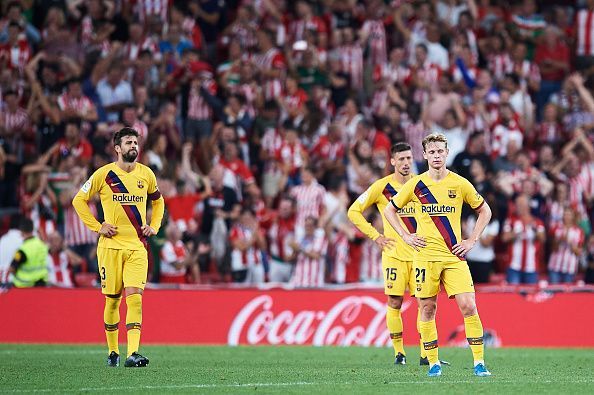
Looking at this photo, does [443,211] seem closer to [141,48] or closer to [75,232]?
[75,232]

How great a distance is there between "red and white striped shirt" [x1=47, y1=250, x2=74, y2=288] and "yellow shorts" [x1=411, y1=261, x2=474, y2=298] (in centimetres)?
1036

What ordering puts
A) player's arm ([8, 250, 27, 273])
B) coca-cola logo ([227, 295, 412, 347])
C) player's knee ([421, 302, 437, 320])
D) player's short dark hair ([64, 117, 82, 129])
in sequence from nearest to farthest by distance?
player's knee ([421, 302, 437, 320]) < player's arm ([8, 250, 27, 273]) < coca-cola logo ([227, 295, 412, 347]) < player's short dark hair ([64, 117, 82, 129])

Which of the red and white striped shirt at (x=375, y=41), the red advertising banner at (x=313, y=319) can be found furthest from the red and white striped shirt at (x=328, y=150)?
the red advertising banner at (x=313, y=319)

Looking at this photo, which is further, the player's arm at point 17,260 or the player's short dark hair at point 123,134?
the player's arm at point 17,260

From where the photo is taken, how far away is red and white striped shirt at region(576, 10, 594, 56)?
2605 centimetres

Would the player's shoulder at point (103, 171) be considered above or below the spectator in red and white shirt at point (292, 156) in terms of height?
below

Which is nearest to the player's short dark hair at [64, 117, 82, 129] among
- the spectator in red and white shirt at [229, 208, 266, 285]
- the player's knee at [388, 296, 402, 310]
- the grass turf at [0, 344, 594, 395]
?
the spectator in red and white shirt at [229, 208, 266, 285]

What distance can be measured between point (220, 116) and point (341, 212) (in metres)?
3.45

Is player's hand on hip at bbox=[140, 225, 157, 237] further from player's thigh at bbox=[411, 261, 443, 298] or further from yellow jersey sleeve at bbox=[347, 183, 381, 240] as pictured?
player's thigh at bbox=[411, 261, 443, 298]

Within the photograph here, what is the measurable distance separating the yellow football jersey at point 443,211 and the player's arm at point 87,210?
12.4 ft

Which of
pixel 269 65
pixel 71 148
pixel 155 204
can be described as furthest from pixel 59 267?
pixel 155 204

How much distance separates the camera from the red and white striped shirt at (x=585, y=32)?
26.0m

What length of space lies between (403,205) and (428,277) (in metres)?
0.80

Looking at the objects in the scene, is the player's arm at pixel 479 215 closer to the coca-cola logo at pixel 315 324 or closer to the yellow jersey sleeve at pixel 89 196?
the yellow jersey sleeve at pixel 89 196
